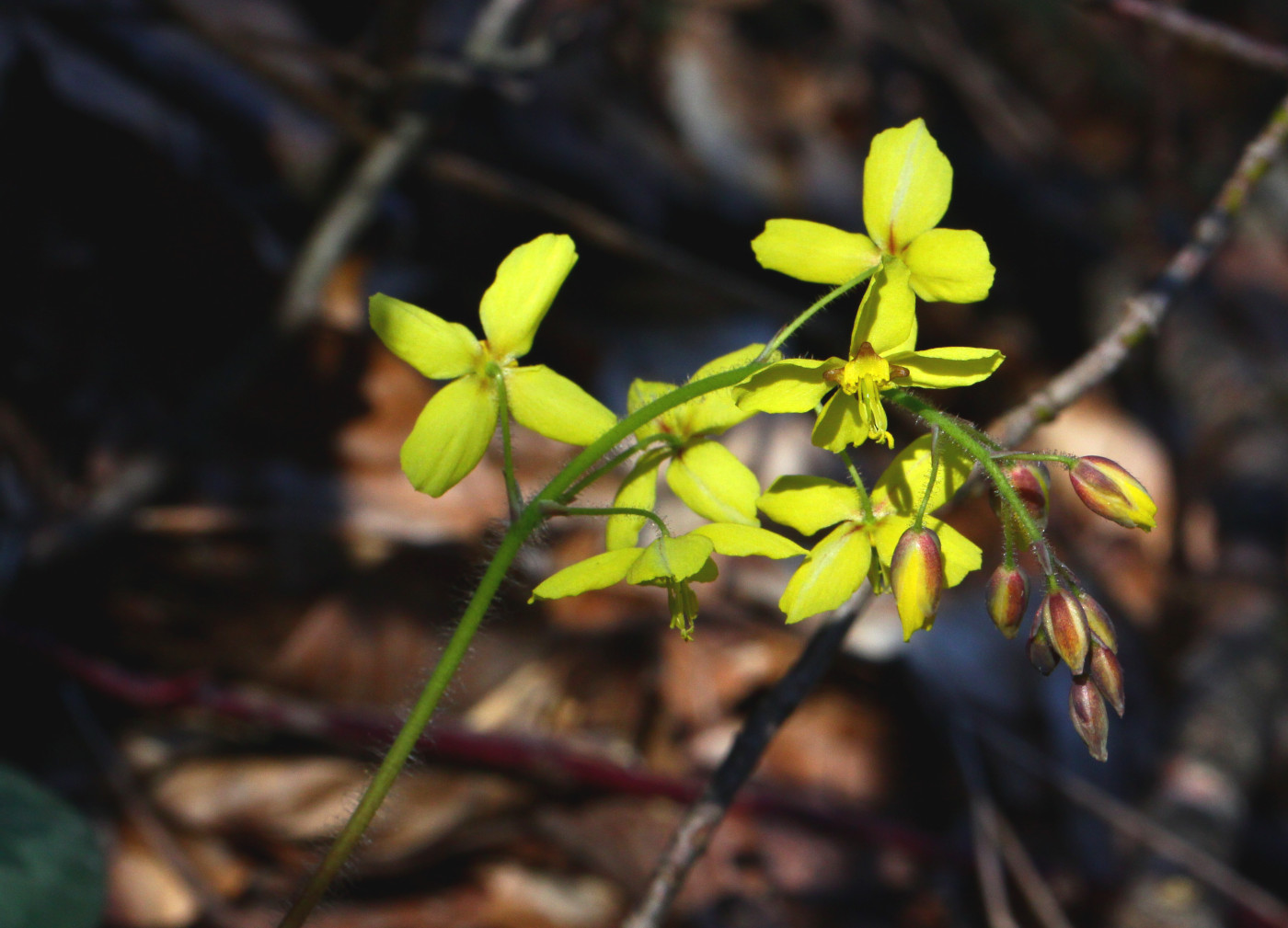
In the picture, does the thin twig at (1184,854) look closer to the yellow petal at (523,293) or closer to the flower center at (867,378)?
the flower center at (867,378)

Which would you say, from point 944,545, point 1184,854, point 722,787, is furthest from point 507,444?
point 1184,854

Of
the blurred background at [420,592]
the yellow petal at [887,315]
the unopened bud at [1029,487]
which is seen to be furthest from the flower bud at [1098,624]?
the blurred background at [420,592]

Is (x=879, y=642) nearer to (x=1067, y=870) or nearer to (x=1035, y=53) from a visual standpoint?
(x=1067, y=870)

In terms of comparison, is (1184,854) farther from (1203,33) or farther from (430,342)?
(430,342)

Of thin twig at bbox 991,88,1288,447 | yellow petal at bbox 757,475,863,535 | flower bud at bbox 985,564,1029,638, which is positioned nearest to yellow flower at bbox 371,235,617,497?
yellow petal at bbox 757,475,863,535

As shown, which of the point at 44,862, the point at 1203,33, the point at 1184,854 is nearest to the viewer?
the point at 44,862


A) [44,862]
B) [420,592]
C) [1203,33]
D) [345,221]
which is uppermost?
[1203,33]

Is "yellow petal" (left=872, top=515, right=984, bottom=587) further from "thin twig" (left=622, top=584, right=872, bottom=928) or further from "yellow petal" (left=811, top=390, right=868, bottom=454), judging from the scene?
"thin twig" (left=622, top=584, right=872, bottom=928)
